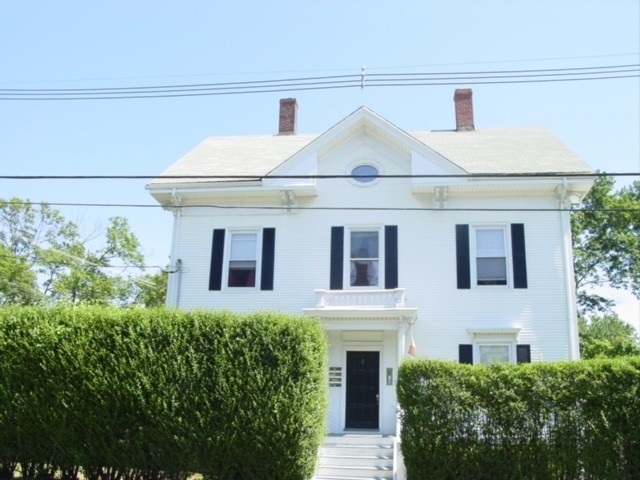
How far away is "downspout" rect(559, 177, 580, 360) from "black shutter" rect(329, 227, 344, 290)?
18.8 ft

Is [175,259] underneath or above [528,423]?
above

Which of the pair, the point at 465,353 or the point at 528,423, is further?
the point at 465,353

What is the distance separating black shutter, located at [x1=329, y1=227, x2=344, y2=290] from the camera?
50.7 feet

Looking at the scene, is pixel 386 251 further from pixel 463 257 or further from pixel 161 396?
pixel 161 396

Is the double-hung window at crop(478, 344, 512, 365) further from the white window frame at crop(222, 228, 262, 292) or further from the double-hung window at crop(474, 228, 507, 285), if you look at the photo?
the white window frame at crop(222, 228, 262, 292)

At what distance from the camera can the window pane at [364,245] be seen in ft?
51.9

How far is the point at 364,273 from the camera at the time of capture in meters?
15.6

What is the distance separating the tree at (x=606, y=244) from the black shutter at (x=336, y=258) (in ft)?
61.6

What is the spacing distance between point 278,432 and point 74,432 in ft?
11.9

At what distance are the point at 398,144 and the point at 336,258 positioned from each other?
3.72m

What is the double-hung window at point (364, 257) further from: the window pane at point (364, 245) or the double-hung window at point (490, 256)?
the double-hung window at point (490, 256)

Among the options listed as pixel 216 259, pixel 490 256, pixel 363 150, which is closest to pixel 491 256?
pixel 490 256

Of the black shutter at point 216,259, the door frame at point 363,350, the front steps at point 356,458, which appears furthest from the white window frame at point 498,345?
the black shutter at point 216,259

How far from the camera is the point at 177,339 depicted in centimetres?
1044
